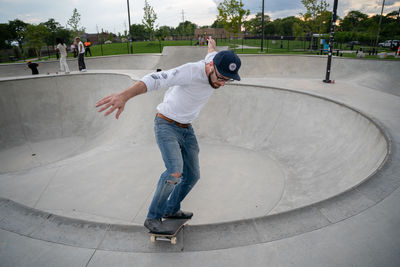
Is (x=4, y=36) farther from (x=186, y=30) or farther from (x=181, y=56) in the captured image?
(x=181, y=56)

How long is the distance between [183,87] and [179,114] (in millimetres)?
285

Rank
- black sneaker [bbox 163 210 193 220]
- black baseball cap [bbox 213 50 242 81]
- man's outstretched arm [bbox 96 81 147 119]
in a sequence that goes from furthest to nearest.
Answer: black sneaker [bbox 163 210 193 220]
black baseball cap [bbox 213 50 242 81]
man's outstretched arm [bbox 96 81 147 119]

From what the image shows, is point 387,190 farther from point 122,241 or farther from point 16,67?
point 16,67

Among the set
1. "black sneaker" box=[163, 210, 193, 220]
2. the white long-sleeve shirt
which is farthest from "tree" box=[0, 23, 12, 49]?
"black sneaker" box=[163, 210, 193, 220]

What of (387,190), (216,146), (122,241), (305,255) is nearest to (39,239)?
(122,241)

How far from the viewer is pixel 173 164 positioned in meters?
2.44

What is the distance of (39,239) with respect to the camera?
99.2 inches

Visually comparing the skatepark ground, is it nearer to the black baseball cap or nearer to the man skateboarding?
the man skateboarding

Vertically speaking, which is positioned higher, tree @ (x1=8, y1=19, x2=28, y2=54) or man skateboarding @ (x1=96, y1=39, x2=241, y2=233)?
tree @ (x1=8, y1=19, x2=28, y2=54)

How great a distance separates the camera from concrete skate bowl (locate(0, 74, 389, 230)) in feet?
14.7

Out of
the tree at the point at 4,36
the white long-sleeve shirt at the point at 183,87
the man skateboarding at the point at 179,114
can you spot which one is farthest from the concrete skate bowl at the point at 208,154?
the tree at the point at 4,36

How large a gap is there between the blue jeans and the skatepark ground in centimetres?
33

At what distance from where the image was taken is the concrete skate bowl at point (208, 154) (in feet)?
14.7

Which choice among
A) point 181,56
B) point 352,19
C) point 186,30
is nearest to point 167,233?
point 181,56
